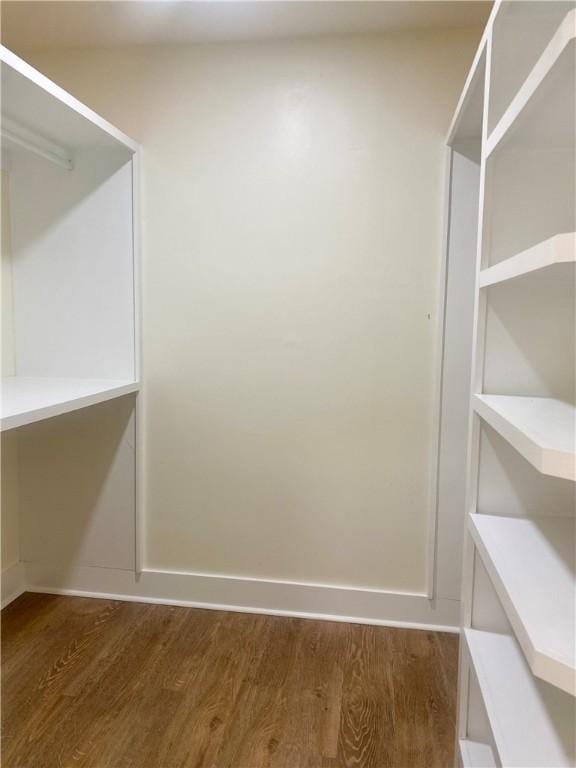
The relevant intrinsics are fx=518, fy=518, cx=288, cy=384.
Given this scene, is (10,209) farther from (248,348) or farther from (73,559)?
(73,559)

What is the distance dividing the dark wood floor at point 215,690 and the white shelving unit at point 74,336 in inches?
13.4

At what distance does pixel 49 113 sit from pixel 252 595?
1940 millimetres

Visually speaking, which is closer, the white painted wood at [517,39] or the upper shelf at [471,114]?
the white painted wood at [517,39]

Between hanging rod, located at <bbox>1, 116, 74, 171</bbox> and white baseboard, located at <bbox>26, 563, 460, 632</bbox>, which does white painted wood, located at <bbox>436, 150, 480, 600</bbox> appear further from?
hanging rod, located at <bbox>1, 116, 74, 171</bbox>

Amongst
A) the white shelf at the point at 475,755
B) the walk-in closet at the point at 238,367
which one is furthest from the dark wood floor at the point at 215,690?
the white shelf at the point at 475,755

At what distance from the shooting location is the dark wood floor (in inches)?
57.3

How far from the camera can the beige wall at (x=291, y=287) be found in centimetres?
196

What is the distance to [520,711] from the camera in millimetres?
1043

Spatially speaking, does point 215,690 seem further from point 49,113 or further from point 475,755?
point 49,113

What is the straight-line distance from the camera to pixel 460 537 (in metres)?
2.05

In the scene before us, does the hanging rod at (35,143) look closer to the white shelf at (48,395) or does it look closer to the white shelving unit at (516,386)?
the white shelf at (48,395)

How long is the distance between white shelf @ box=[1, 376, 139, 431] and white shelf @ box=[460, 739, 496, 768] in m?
1.41

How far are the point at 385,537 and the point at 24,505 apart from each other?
5.22 feet

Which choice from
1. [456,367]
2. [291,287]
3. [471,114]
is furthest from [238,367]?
[471,114]
